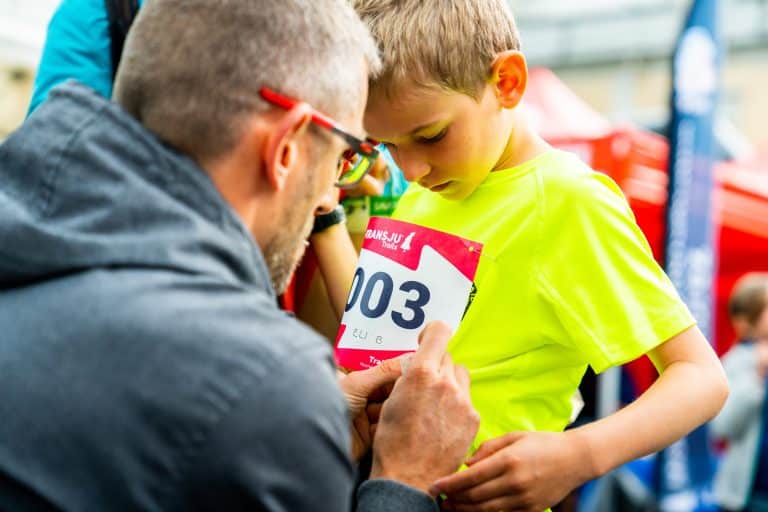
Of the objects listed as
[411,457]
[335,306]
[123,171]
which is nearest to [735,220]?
[335,306]

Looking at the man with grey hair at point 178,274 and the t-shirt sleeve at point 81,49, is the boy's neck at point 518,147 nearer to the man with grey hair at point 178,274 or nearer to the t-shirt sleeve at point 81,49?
the man with grey hair at point 178,274

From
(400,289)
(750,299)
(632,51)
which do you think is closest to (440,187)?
(400,289)

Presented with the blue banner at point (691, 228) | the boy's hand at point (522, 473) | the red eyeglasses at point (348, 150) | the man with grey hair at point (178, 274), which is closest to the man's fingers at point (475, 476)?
the boy's hand at point (522, 473)

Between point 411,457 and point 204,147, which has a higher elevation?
point 204,147

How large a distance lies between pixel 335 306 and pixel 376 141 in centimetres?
43

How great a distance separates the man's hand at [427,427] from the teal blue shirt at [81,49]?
113cm

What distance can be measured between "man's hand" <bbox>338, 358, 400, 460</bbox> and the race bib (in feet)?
0.30

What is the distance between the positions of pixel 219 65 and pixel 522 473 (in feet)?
2.47

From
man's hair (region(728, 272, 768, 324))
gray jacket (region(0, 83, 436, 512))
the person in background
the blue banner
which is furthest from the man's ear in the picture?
man's hair (region(728, 272, 768, 324))

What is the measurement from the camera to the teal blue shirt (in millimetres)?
2268

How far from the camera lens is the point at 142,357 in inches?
42.4

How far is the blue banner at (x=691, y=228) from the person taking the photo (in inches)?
212

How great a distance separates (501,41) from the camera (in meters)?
1.88

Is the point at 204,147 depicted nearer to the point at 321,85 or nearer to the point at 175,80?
the point at 175,80
